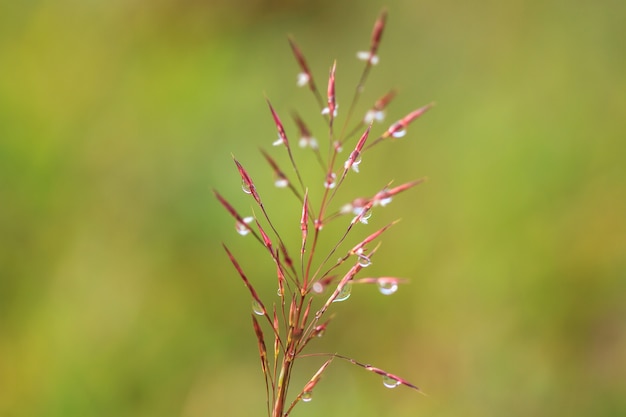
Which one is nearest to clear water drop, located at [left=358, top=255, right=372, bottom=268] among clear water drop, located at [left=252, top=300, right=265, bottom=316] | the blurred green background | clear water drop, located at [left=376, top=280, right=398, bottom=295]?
clear water drop, located at [left=376, top=280, right=398, bottom=295]

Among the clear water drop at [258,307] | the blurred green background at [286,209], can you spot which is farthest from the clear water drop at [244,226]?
the blurred green background at [286,209]

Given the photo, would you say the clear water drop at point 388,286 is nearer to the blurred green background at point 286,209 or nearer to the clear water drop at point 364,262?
the clear water drop at point 364,262

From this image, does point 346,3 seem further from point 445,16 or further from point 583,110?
point 583,110

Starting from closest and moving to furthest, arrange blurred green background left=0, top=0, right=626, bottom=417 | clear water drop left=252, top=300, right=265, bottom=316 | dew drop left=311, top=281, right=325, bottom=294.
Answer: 1. dew drop left=311, top=281, right=325, bottom=294
2. clear water drop left=252, top=300, right=265, bottom=316
3. blurred green background left=0, top=0, right=626, bottom=417

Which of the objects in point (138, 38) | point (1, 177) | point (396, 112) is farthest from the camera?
point (138, 38)

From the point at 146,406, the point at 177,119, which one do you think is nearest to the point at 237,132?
the point at 177,119

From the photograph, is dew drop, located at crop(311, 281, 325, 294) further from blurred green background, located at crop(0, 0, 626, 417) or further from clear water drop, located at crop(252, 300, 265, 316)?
blurred green background, located at crop(0, 0, 626, 417)

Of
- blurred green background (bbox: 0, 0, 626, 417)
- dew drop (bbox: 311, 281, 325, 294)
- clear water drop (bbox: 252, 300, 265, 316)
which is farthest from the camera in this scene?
blurred green background (bbox: 0, 0, 626, 417)

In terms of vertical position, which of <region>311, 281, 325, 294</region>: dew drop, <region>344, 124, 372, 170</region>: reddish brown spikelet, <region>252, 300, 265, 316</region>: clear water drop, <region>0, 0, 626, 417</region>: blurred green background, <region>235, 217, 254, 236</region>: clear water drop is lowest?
<region>311, 281, 325, 294</region>: dew drop
